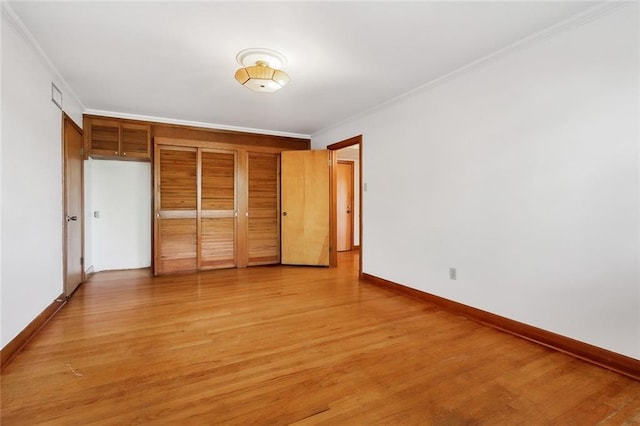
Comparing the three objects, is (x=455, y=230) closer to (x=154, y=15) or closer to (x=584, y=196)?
(x=584, y=196)

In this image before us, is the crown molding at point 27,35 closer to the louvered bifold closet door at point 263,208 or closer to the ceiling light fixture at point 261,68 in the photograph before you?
the ceiling light fixture at point 261,68

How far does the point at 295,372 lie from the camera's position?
1.83 metres

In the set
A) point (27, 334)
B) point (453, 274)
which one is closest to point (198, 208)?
point (27, 334)

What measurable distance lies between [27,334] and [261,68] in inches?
108

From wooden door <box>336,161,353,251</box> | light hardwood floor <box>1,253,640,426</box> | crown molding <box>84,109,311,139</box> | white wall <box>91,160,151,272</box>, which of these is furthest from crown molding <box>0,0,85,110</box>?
wooden door <box>336,161,353,251</box>

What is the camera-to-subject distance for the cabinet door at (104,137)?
414cm

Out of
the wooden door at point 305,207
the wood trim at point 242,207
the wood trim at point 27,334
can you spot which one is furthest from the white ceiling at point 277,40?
the wood trim at point 27,334

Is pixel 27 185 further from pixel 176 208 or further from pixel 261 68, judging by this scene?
pixel 176 208

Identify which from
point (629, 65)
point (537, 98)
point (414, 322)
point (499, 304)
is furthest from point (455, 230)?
point (629, 65)

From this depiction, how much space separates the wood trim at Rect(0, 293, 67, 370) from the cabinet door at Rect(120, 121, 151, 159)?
223cm

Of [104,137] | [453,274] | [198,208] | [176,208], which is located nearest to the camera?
[453,274]

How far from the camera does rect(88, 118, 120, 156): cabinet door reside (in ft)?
13.6

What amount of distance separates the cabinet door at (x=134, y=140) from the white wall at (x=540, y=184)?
12.2ft

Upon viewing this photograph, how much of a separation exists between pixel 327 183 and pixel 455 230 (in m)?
2.51
